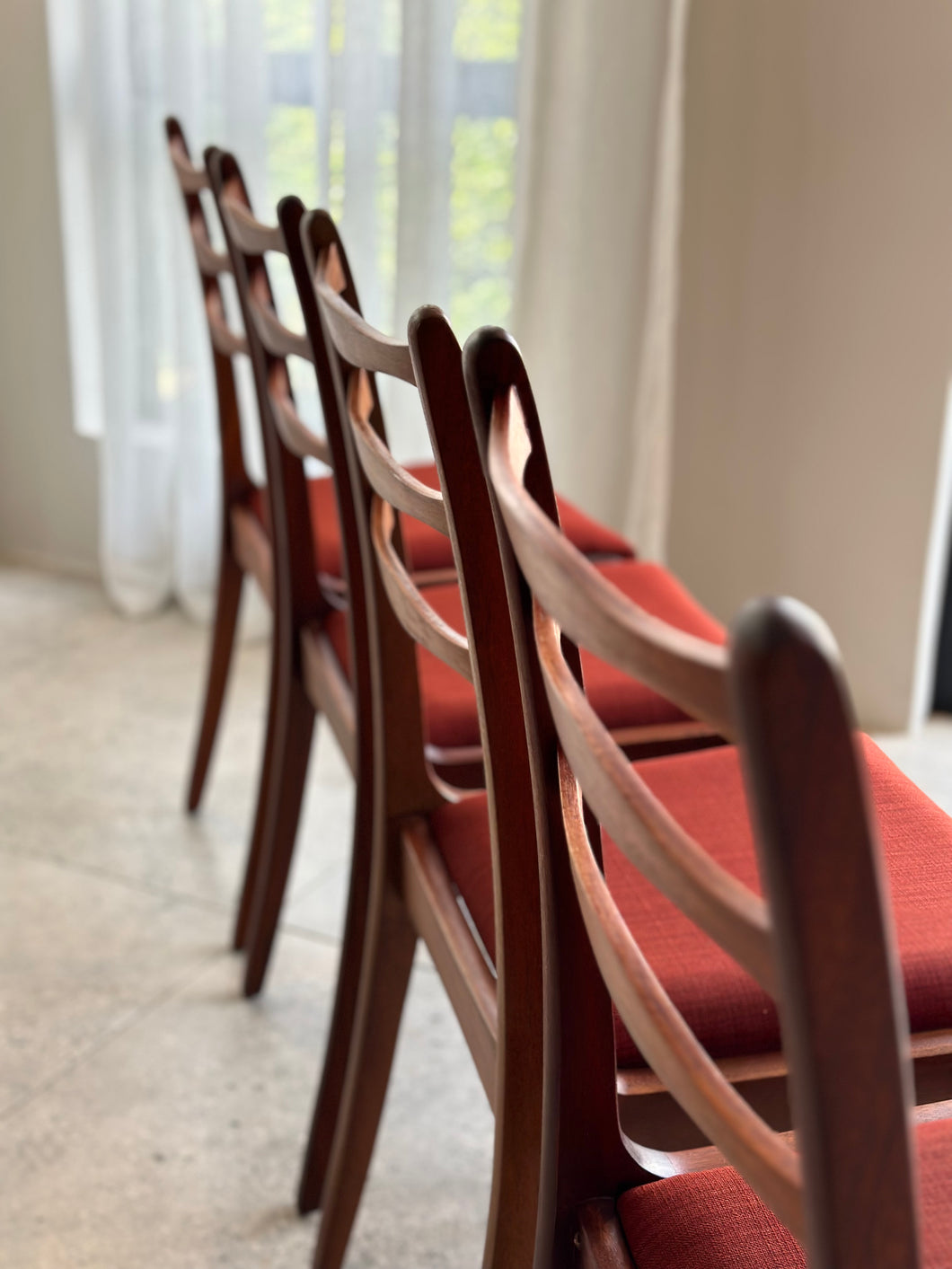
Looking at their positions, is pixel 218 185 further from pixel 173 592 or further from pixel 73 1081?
pixel 173 592

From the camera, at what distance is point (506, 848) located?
76 cm

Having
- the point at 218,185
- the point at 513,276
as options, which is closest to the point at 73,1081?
the point at 218,185

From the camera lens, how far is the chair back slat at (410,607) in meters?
0.77

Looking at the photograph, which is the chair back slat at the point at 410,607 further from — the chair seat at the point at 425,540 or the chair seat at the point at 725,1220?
the chair seat at the point at 425,540

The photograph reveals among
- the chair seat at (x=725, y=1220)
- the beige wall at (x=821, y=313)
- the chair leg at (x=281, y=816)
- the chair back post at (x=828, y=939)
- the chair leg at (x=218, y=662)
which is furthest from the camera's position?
the beige wall at (x=821, y=313)

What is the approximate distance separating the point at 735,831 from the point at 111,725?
1.65 m

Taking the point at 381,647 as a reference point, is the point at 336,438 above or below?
above

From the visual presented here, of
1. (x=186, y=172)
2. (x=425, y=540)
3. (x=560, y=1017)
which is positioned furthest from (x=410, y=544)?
(x=560, y=1017)

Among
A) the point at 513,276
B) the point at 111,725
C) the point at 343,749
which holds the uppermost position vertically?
the point at 513,276

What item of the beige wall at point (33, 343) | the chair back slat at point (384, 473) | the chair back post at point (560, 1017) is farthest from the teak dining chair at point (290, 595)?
the beige wall at point (33, 343)

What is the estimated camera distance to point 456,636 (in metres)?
0.79

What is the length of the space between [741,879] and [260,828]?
945 millimetres

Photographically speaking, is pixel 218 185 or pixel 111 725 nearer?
pixel 218 185

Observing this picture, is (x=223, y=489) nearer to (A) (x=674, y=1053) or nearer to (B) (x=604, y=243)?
(B) (x=604, y=243)
